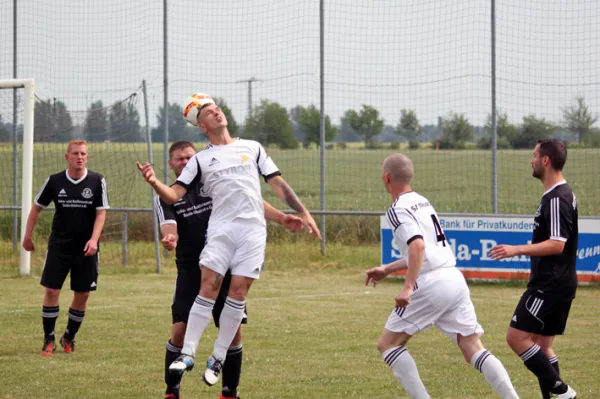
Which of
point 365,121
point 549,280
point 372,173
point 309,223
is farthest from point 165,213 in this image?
point 372,173

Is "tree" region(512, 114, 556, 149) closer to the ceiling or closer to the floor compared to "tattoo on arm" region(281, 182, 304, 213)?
closer to the ceiling

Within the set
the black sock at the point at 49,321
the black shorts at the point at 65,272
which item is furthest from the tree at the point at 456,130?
the black sock at the point at 49,321

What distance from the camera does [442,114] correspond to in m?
19.3

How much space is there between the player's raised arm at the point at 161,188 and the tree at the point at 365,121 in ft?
41.7

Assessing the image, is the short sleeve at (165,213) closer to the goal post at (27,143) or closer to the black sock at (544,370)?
the black sock at (544,370)

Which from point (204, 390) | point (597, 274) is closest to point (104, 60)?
point (597, 274)

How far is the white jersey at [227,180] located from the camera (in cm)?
748

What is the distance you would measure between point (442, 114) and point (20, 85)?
7.87 metres

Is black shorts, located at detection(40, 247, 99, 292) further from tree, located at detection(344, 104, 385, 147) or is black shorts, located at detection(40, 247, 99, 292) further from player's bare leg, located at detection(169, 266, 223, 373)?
tree, located at detection(344, 104, 385, 147)

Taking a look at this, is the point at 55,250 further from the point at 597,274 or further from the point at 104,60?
the point at 104,60

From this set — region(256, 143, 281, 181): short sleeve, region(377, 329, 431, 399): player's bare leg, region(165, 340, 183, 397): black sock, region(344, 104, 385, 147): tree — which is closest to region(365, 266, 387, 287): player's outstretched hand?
region(377, 329, 431, 399): player's bare leg

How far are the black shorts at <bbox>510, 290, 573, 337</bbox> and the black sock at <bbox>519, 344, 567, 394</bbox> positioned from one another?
0.15m

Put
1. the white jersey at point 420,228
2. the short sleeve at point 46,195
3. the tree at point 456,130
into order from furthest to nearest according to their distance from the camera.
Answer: the tree at point 456,130, the short sleeve at point 46,195, the white jersey at point 420,228

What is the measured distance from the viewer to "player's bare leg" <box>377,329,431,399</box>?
6926 millimetres
